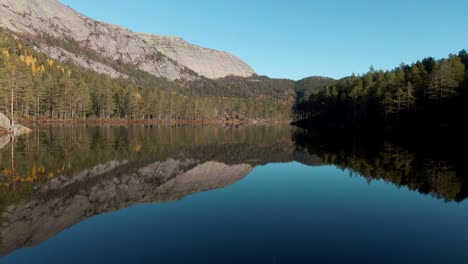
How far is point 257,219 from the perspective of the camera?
16.4 metres

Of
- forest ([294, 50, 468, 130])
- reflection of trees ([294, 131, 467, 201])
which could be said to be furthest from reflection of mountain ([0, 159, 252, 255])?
forest ([294, 50, 468, 130])

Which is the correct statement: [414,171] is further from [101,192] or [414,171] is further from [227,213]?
[101,192]

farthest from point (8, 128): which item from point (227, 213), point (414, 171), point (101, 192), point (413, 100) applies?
point (413, 100)

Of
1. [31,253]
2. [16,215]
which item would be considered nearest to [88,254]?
[31,253]

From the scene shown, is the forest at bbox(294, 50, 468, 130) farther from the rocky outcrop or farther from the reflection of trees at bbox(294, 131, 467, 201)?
the rocky outcrop

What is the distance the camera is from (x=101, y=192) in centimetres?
2117

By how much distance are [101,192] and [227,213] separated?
8879 millimetres

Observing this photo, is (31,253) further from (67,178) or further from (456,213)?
(456,213)

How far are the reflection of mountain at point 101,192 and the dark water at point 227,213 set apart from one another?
71 mm

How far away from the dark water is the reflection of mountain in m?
0.07

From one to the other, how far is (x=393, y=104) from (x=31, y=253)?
335ft

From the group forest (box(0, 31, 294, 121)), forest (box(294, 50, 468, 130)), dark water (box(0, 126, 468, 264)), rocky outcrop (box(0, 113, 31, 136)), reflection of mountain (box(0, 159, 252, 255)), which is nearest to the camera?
dark water (box(0, 126, 468, 264))

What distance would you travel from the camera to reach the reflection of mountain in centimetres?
1451

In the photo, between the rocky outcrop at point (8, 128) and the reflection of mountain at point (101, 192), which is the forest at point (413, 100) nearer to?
the reflection of mountain at point (101, 192)
